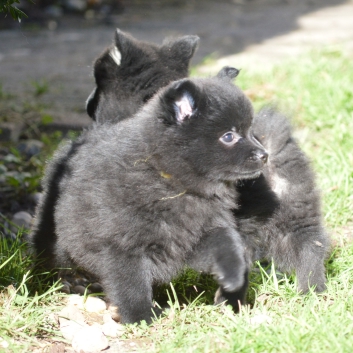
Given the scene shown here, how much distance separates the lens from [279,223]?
11.8 ft

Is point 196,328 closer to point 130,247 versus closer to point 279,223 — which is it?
point 130,247

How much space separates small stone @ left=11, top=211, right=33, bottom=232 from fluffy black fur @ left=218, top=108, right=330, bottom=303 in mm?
1625

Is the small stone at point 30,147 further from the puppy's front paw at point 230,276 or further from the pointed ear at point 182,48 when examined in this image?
the puppy's front paw at point 230,276

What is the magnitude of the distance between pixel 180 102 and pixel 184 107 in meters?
0.03

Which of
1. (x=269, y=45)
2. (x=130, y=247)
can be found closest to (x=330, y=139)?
(x=130, y=247)

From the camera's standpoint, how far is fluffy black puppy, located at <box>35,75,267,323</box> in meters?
3.12

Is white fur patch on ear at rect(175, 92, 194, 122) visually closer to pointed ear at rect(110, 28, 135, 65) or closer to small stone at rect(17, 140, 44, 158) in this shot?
pointed ear at rect(110, 28, 135, 65)

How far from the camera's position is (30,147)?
17.9ft

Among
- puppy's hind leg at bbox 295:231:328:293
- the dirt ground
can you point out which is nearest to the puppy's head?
puppy's hind leg at bbox 295:231:328:293

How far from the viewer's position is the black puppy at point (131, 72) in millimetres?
4176

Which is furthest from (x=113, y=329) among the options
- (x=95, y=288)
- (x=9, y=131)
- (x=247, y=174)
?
(x=9, y=131)

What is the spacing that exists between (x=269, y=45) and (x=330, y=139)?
394 cm

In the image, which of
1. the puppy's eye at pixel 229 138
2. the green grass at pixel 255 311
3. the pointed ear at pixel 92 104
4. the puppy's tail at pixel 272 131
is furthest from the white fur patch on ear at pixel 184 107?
the pointed ear at pixel 92 104

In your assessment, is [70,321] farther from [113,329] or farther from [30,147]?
[30,147]
